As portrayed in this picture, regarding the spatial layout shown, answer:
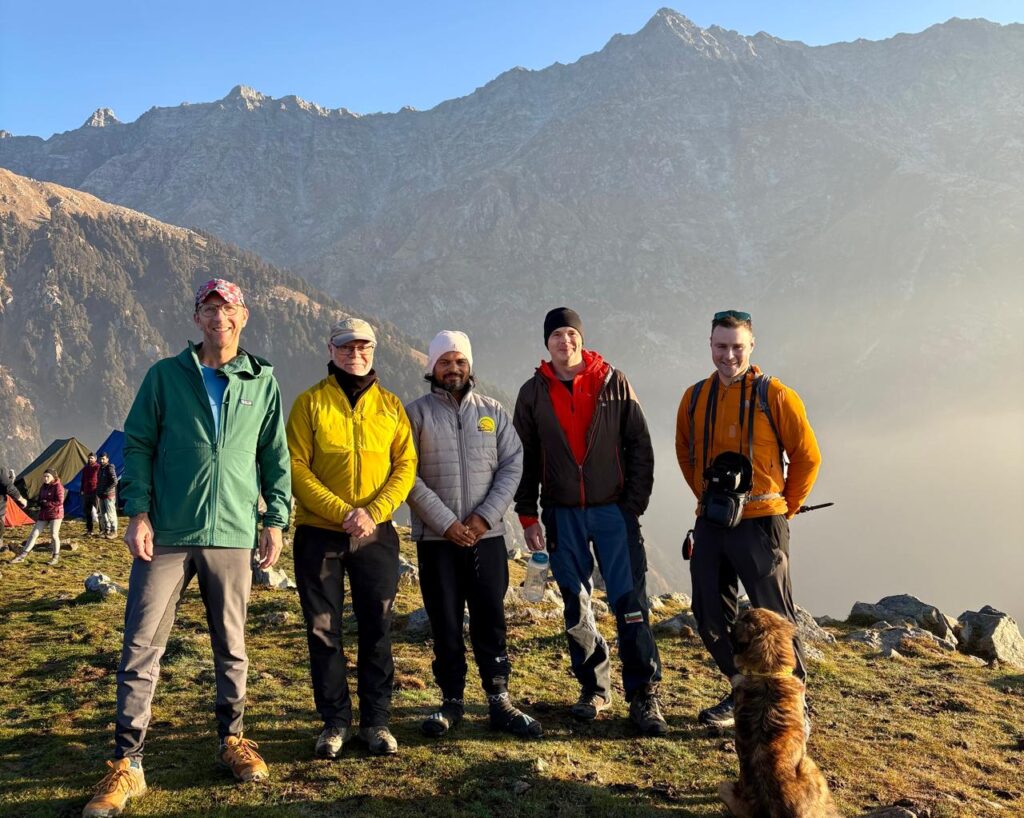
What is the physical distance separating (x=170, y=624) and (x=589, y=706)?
3.61 meters

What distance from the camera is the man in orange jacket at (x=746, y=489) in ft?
18.9

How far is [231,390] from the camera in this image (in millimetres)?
4961

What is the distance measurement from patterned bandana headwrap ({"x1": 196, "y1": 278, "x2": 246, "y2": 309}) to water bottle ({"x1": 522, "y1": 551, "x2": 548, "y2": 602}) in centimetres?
339

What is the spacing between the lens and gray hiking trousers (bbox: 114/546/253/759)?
181 inches

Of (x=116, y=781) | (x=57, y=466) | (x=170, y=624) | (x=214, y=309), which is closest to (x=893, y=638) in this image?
(x=170, y=624)

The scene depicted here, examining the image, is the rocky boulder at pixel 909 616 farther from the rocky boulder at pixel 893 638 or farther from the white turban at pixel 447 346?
the white turban at pixel 447 346

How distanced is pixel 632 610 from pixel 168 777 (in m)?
3.82

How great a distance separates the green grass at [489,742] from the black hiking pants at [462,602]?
0.53m

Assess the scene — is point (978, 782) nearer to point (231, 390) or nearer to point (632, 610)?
point (632, 610)

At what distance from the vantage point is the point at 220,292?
5.01m

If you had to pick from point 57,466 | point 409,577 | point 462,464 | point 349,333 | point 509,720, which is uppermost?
point 57,466

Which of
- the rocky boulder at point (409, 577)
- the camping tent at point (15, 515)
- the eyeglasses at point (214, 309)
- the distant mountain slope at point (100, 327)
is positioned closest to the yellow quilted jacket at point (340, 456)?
the eyeglasses at point (214, 309)

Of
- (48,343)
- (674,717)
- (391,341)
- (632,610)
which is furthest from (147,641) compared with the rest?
(48,343)

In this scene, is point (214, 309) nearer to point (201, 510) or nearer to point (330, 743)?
point (201, 510)
